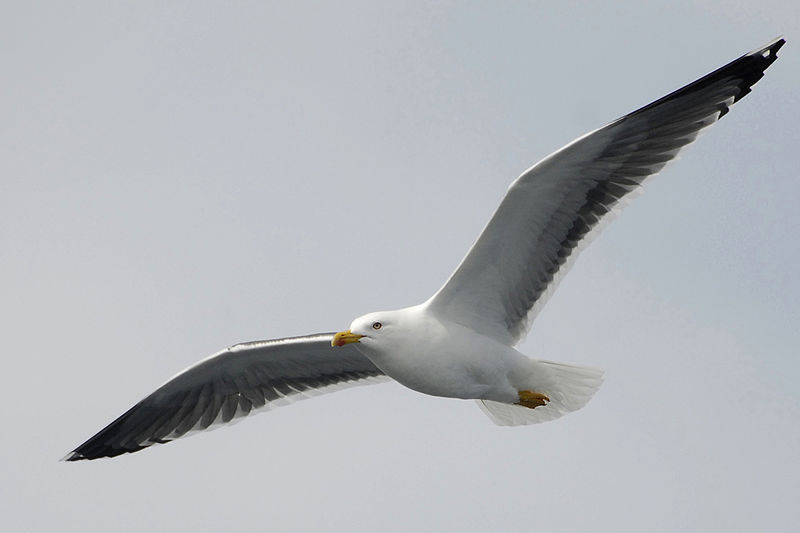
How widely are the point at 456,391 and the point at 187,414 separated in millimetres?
3799

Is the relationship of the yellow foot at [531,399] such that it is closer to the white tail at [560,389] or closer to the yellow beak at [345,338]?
the white tail at [560,389]

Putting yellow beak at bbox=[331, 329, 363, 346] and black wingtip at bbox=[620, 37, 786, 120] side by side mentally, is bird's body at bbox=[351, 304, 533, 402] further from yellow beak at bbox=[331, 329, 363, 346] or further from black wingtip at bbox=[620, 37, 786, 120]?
black wingtip at bbox=[620, 37, 786, 120]

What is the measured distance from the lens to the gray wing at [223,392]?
606 inches

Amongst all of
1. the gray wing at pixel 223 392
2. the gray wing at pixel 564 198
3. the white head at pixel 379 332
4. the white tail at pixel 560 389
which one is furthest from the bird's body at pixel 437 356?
the gray wing at pixel 223 392

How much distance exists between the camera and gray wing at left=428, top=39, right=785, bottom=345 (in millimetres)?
12859

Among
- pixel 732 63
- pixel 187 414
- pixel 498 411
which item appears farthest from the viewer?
pixel 187 414

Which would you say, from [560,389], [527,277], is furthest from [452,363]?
[560,389]

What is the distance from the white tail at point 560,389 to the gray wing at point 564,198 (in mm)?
530

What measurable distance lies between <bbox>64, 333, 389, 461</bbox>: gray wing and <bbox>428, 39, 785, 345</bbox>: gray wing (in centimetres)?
211

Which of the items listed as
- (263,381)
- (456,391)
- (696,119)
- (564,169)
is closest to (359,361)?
(263,381)

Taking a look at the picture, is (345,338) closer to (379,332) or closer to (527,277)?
(379,332)

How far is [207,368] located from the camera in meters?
15.3

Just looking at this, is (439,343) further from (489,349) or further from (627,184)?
(627,184)

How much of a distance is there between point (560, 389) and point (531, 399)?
32 cm
